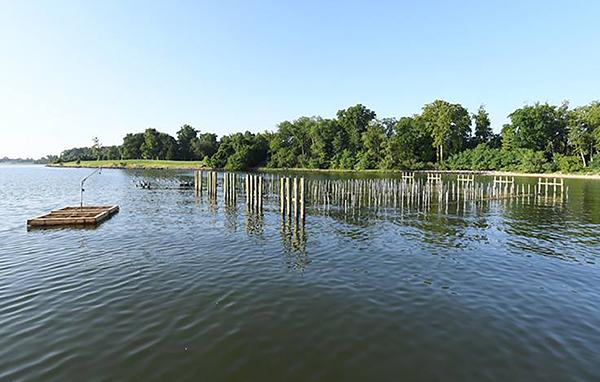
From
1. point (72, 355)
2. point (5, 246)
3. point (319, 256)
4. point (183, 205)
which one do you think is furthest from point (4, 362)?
point (183, 205)

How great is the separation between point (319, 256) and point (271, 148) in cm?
12765

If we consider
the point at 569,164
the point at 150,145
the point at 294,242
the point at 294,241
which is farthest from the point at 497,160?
the point at 150,145

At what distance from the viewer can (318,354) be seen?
8.26 meters

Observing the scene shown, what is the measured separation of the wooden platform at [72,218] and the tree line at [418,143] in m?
98.6

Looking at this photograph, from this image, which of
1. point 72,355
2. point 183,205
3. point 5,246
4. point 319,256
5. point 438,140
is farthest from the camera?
point 438,140

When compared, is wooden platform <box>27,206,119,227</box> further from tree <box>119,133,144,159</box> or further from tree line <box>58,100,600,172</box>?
tree <box>119,133,144,159</box>

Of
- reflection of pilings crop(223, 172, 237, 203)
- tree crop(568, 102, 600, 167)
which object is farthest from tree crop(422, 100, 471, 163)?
reflection of pilings crop(223, 172, 237, 203)

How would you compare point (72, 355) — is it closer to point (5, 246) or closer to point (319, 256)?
point (319, 256)

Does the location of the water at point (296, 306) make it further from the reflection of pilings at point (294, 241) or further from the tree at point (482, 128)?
the tree at point (482, 128)

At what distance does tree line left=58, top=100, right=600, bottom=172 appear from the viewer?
94188mm

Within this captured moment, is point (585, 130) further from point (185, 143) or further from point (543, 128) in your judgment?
point (185, 143)

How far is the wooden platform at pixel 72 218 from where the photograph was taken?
22953 millimetres

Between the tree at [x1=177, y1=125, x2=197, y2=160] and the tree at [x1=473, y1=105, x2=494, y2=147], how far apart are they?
389 ft

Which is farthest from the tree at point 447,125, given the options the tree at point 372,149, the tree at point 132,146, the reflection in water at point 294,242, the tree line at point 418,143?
the tree at point 132,146
